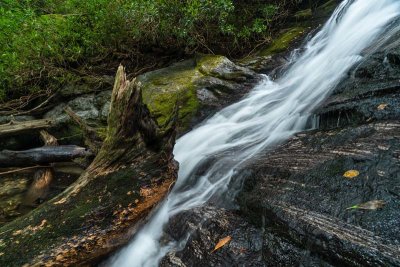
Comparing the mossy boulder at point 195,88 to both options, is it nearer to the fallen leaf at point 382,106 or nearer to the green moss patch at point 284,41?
the green moss patch at point 284,41

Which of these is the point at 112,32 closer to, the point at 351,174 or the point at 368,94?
the point at 368,94

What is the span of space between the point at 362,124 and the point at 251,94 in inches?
138

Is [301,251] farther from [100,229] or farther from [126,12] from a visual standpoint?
[126,12]

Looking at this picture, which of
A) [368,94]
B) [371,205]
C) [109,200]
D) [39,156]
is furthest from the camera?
[39,156]

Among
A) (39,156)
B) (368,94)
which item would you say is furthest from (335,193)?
(39,156)

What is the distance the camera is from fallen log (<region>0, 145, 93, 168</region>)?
6.05 m

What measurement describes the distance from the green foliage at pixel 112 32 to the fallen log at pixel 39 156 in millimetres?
3003

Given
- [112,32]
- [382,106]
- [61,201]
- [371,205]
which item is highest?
[112,32]

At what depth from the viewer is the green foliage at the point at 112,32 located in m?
7.84

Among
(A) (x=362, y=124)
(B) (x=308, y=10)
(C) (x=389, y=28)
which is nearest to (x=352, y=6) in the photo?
(B) (x=308, y=10)

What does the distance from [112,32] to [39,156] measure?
3.87 metres

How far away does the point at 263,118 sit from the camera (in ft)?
20.0

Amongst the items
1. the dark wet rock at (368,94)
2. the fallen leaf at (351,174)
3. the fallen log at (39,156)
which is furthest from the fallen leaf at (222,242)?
the fallen log at (39,156)

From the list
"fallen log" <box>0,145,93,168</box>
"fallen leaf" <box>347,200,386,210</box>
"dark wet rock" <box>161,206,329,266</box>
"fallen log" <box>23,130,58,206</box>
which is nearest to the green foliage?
"fallen log" <box>0,145,93,168</box>
